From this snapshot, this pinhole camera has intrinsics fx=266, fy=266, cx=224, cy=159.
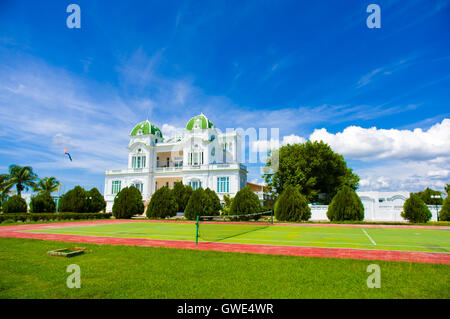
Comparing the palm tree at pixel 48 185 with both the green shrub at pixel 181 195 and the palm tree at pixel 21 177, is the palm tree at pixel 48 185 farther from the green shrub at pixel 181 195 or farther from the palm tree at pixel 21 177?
the green shrub at pixel 181 195

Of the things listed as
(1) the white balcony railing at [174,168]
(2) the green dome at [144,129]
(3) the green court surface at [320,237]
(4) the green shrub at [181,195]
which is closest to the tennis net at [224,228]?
(3) the green court surface at [320,237]

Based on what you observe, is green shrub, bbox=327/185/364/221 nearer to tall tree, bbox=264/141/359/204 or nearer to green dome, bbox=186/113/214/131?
tall tree, bbox=264/141/359/204

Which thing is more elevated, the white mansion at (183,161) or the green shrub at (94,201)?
the white mansion at (183,161)

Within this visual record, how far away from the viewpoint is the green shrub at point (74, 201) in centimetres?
3378

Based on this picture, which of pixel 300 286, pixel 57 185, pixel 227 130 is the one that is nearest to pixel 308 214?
pixel 300 286

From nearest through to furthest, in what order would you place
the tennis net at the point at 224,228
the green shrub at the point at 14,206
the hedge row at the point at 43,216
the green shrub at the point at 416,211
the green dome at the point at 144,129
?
1. the tennis net at the point at 224,228
2. the green shrub at the point at 416,211
3. the hedge row at the point at 43,216
4. the green shrub at the point at 14,206
5. the green dome at the point at 144,129

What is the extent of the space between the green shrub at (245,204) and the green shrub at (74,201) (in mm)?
19653

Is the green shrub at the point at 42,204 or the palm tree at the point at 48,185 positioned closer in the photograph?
the green shrub at the point at 42,204

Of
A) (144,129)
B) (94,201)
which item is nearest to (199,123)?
(144,129)

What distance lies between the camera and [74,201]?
33875 mm

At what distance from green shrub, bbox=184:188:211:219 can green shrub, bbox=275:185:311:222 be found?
26.5 feet

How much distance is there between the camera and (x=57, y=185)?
64625mm

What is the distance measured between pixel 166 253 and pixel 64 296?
461cm
